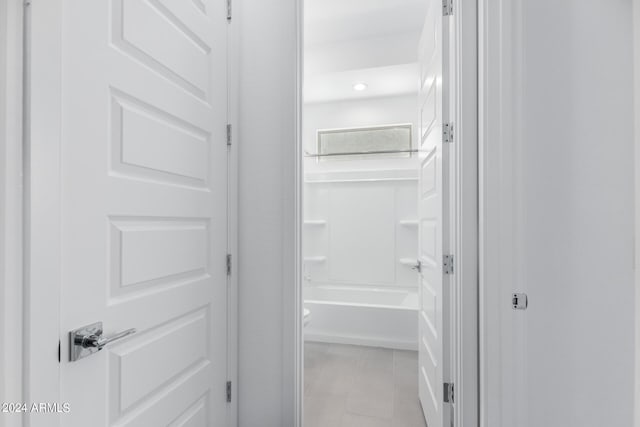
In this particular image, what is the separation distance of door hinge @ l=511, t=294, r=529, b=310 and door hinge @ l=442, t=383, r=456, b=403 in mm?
529

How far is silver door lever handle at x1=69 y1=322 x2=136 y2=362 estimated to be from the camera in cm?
83

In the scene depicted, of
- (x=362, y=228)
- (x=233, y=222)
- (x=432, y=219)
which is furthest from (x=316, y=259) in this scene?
(x=233, y=222)

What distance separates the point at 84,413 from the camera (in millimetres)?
876

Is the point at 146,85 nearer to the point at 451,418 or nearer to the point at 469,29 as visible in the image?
the point at 469,29

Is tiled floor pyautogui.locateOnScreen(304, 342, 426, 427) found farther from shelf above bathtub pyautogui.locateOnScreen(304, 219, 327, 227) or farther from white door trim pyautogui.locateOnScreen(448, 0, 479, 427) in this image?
shelf above bathtub pyautogui.locateOnScreen(304, 219, 327, 227)

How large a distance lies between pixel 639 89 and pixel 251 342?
175 centimetres

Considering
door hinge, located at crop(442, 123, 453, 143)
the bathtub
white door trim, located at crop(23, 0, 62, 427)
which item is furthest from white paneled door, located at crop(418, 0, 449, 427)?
white door trim, located at crop(23, 0, 62, 427)

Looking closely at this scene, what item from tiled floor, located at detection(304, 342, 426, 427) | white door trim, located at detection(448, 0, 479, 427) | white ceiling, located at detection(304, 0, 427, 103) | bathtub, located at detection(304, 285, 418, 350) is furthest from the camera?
bathtub, located at detection(304, 285, 418, 350)

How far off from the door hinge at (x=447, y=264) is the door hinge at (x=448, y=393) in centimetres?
51

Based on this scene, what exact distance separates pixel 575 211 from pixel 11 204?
1588 mm

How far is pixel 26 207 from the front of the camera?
715mm

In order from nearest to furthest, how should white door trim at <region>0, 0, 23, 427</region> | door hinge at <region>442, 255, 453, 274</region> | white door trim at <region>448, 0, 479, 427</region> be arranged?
white door trim at <region>0, 0, 23, 427</region>
white door trim at <region>448, 0, 479, 427</region>
door hinge at <region>442, 255, 453, 274</region>

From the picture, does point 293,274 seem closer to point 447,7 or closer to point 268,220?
point 268,220

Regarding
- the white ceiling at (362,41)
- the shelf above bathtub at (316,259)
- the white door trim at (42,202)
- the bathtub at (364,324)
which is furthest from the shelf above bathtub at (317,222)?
the white door trim at (42,202)
